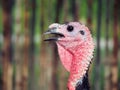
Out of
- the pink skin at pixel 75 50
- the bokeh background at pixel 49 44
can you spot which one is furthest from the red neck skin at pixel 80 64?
the bokeh background at pixel 49 44

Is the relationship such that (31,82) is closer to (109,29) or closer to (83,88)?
(109,29)

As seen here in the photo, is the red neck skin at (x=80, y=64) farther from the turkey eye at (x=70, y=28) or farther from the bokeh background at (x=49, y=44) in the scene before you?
the bokeh background at (x=49, y=44)

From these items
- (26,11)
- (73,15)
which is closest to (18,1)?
(26,11)

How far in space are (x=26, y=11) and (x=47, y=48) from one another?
0.45 m

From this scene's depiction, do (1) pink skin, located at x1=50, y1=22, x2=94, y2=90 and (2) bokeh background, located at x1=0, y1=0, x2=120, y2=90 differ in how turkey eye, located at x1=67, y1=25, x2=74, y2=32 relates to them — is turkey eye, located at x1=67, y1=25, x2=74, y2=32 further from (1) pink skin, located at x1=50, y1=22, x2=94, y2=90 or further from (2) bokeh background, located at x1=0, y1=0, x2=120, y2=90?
(2) bokeh background, located at x1=0, y1=0, x2=120, y2=90

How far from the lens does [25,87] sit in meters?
5.18

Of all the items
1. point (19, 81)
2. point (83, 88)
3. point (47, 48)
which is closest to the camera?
point (83, 88)

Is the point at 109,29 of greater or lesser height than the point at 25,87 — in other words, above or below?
above

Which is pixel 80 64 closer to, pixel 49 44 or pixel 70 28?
pixel 70 28

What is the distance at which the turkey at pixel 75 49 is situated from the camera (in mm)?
1869

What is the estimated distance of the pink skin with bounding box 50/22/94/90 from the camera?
73.8 inches

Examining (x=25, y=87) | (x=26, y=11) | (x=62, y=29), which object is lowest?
(x=25, y=87)

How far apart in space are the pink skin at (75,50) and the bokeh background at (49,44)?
312 centimetres

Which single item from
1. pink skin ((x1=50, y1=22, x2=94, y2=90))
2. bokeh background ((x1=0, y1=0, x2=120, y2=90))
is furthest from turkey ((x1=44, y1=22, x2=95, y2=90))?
bokeh background ((x1=0, y1=0, x2=120, y2=90))
